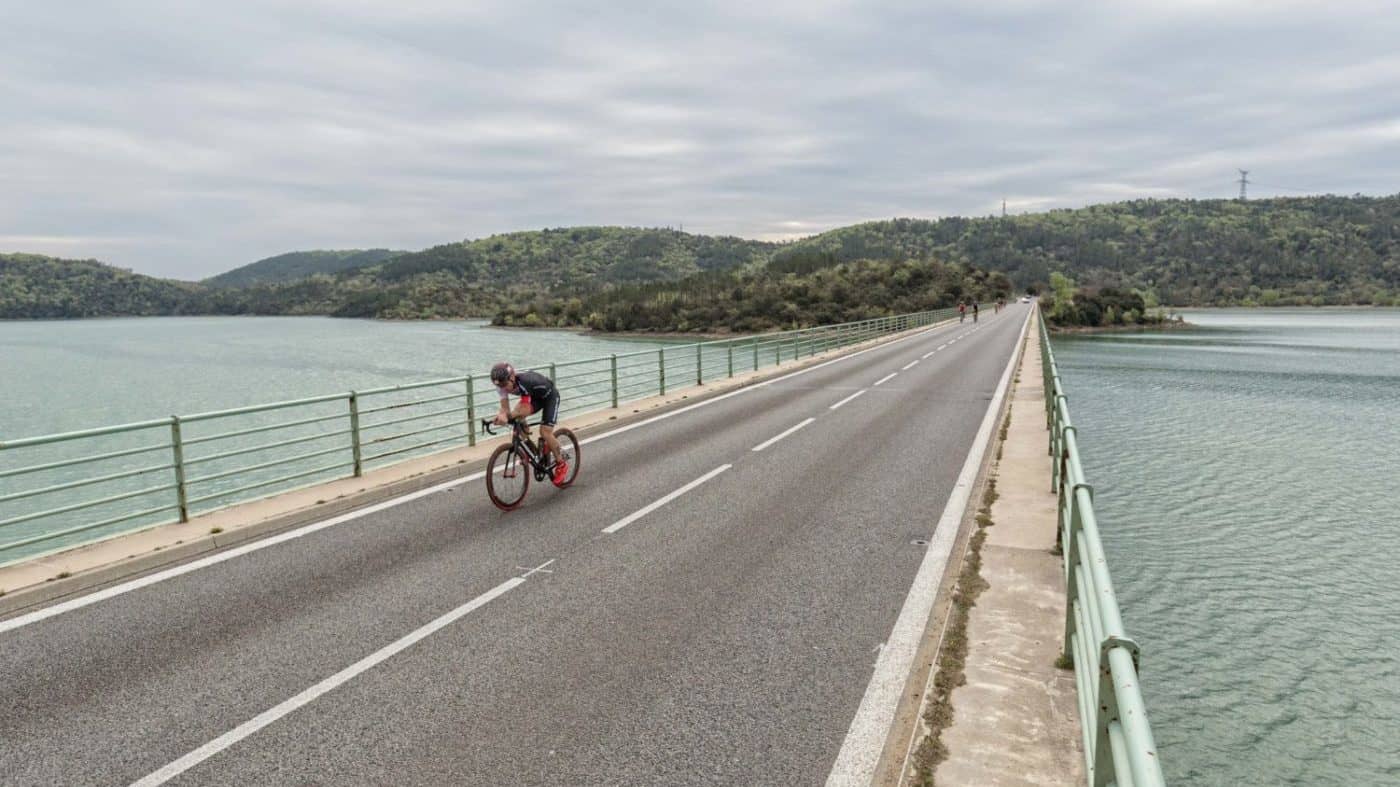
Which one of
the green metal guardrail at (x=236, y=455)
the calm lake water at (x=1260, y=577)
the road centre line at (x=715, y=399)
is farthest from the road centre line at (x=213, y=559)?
the calm lake water at (x=1260, y=577)

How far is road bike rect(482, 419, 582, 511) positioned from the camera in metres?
9.41

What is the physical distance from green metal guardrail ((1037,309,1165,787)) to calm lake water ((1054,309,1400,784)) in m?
5.34

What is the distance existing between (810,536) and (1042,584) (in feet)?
7.99

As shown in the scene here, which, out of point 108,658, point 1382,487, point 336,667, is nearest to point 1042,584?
point 336,667

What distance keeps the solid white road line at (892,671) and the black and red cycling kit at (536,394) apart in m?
4.82

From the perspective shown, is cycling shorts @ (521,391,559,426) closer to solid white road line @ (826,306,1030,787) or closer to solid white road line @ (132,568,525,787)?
solid white road line @ (132,568,525,787)

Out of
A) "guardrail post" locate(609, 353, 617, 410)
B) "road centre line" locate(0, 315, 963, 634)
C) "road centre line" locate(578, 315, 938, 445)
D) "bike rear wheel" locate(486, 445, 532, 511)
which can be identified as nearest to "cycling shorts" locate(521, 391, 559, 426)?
"bike rear wheel" locate(486, 445, 532, 511)

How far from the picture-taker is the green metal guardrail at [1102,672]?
8.08ft

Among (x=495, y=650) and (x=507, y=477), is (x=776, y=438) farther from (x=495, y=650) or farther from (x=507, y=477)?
(x=495, y=650)

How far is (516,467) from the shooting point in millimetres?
9781

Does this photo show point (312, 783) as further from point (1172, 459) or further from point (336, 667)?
point (1172, 459)

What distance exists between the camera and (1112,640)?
2.97m

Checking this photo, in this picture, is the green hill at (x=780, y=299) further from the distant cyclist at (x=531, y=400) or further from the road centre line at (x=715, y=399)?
the distant cyclist at (x=531, y=400)

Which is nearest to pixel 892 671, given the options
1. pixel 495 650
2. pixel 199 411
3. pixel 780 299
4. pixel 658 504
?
pixel 495 650
